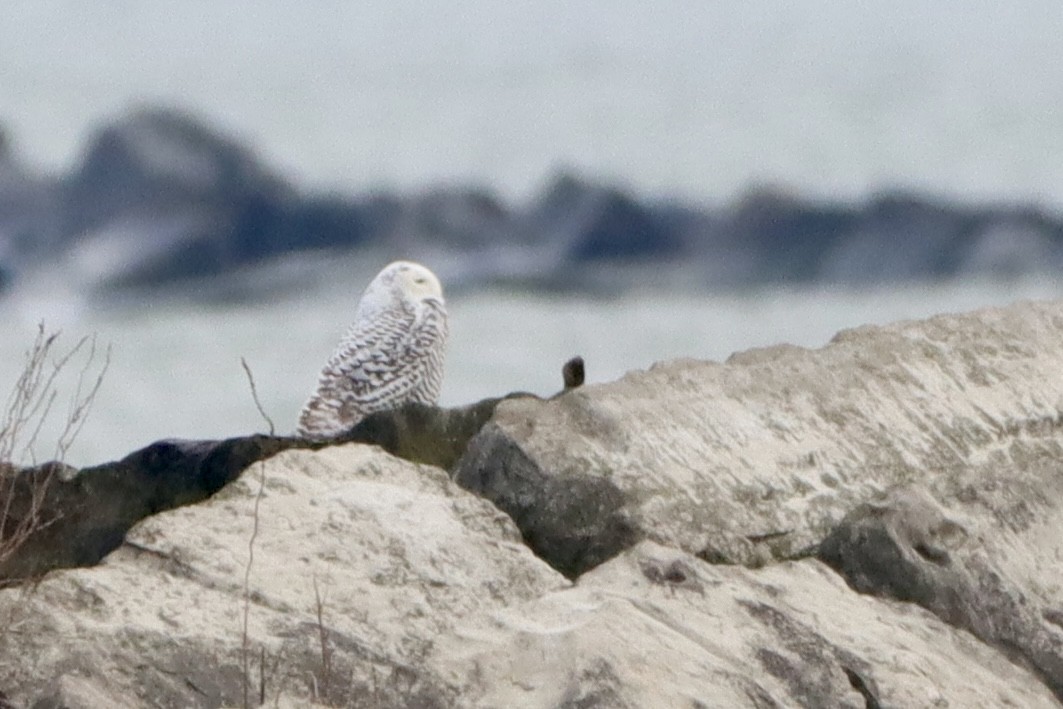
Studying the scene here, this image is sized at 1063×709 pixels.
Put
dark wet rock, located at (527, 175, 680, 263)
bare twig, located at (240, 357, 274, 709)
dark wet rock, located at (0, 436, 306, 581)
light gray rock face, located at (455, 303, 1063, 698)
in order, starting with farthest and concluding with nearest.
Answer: dark wet rock, located at (527, 175, 680, 263), dark wet rock, located at (0, 436, 306, 581), light gray rock face, located at (455, 303, 1063, 698), bare twig, located at (240, 357, 274, 709)

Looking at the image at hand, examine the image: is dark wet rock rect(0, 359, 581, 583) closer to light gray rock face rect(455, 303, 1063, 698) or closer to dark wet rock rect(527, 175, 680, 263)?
light gray rock face rect(455, 303, 1063, 698)

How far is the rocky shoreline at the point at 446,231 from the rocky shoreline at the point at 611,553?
924 cm

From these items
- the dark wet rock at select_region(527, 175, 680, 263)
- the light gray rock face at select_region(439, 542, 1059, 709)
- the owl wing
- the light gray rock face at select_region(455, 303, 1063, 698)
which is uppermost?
the dark wet rock at select_region(527, 175, 680, 263)

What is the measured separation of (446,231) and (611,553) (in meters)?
11.6

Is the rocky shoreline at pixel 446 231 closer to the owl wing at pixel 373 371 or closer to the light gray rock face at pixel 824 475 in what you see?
the owl wing at pixel 373 371

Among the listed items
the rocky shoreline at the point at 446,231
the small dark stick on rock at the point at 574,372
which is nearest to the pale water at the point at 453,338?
the rocky shoreline at the point at 446,231

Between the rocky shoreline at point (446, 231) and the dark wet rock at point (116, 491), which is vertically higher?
the rocky shoreline at point (446, 231)

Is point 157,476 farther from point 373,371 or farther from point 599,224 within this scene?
point 599,224

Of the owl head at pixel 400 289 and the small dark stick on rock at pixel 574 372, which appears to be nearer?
the small dark stick on rock at pixel 574 372

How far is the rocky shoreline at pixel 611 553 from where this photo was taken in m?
3.50

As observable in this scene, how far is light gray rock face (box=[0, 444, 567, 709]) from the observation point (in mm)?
3438

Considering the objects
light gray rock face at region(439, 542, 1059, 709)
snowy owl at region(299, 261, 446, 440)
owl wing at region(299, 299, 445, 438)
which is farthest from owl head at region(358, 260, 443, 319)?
light gray rock face at region(439, 542, 1059, 709)

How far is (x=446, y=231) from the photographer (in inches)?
618

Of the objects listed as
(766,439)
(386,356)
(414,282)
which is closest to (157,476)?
(766,439)
